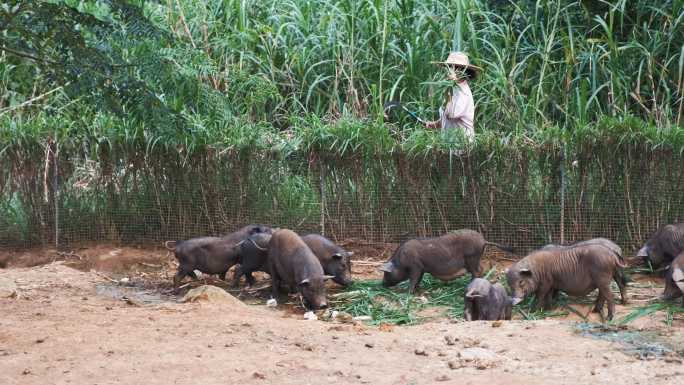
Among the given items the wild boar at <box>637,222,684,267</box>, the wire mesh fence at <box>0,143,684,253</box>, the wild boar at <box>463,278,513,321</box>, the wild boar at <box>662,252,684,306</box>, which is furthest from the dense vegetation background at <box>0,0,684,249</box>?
the wild boar at <box>463,278,513,321</box>

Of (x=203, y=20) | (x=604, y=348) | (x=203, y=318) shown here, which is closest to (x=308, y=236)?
(x=203, y=318)

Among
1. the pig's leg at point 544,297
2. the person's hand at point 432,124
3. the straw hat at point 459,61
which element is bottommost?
the pig's leg at point 544,297

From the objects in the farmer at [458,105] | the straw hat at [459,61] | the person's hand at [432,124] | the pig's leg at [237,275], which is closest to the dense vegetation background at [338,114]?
the person's hand at [432,124]

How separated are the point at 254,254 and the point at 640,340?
4008 millimetres

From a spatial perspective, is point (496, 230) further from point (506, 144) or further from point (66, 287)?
point (66, 287)

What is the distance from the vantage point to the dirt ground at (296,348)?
602cm

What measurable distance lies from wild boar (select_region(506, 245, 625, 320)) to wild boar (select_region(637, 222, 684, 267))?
1078mm

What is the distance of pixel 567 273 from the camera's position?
321 inches

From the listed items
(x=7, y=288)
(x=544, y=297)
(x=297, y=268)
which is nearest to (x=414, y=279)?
(x=297, y=268)

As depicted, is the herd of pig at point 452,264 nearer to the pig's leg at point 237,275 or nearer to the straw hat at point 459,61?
the pig's leg at point 237,275

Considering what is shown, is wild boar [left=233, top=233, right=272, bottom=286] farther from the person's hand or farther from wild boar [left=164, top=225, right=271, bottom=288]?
the person's hand

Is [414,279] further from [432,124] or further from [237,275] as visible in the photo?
[432,124]

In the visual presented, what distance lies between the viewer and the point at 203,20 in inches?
534

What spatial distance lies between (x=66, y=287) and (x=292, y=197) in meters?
2.65
